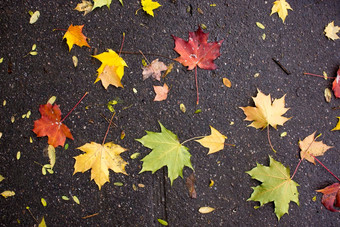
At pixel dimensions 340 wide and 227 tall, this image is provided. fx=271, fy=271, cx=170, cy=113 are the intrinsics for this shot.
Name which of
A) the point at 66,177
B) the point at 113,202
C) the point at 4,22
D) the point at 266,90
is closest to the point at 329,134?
the point at 266,90

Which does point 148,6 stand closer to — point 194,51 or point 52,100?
point 194,51

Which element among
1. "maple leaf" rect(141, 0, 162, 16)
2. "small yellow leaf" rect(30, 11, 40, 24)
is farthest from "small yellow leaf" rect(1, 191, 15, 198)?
"maple leaf" rect(141, 0, 162, 16)

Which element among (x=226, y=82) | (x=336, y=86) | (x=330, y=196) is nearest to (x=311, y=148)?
(x=330, y=196)

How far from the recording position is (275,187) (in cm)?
185

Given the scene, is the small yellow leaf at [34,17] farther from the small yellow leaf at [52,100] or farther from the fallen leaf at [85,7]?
the small yellow leaf at [52,100]

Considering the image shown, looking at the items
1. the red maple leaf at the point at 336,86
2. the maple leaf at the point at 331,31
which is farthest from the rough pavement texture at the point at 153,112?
the maple leaf at the point at 331,31

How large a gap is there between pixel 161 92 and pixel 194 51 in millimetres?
374

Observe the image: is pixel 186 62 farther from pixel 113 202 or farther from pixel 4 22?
pixel 4 22

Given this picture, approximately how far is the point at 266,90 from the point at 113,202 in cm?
134

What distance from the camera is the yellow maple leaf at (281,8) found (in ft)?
6.67

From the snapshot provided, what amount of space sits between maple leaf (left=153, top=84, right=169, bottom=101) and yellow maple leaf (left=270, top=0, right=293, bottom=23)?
1001mm

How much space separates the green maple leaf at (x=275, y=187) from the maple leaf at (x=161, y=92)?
0.80 metres

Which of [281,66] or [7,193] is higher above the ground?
[281,66]

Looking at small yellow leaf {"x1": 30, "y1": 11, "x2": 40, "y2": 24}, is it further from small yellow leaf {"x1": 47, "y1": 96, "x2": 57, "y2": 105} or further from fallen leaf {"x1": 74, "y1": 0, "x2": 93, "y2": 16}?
small yellow leaf {"x1": 47, "y1": 96, "x2": 57, "y2": 105}
